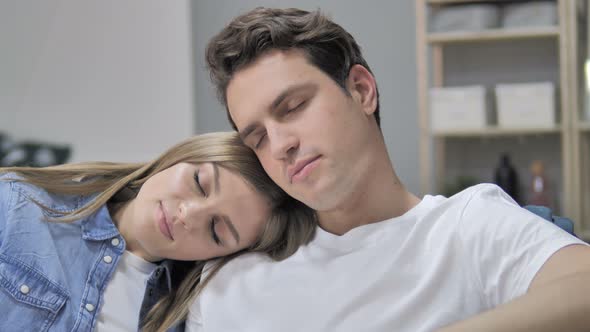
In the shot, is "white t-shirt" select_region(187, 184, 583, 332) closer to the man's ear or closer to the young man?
the young man

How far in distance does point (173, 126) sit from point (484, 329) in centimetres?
271

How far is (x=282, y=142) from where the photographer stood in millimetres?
1176

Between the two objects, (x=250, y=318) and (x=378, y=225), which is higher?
(x=378, y=225)

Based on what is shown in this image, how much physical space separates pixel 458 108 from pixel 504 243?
191 cm

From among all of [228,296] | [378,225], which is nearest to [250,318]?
[228,296]

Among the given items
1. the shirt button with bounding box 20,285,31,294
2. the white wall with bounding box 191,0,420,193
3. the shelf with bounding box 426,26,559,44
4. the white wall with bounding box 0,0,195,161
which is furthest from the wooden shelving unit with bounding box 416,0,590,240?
the shirt button with bounding box 20,285,31,294

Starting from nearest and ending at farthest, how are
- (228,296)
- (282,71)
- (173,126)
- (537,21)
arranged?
(282,71)
(228,296)
(537,21)
(173,126)

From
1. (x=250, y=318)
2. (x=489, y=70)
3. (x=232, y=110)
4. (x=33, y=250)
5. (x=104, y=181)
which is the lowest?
(x=250, y=318)

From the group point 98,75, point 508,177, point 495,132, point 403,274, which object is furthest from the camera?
point 98,75

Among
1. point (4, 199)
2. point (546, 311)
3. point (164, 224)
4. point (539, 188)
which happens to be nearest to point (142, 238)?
point (164, 224)

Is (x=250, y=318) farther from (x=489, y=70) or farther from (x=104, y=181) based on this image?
(x=489, y=70)

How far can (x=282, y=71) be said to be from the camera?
47.6 inches

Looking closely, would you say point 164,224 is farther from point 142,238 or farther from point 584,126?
point 584,126

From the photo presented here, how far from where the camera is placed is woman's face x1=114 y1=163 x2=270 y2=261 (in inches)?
54.8
